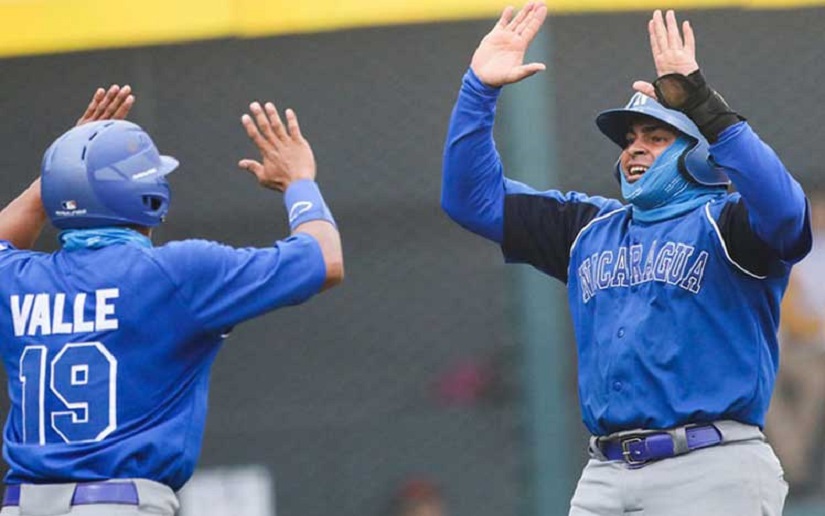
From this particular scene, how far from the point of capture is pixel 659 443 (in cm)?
420

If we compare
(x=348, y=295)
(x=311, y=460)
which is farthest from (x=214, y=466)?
(x=348, y=295)

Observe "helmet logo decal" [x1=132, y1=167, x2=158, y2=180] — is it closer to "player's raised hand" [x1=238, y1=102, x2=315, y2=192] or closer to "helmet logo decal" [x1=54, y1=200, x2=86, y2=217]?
"helmet logo decal" [x1=54, y1=200, x2=86, y2=217]

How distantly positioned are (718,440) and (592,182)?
2.40 m

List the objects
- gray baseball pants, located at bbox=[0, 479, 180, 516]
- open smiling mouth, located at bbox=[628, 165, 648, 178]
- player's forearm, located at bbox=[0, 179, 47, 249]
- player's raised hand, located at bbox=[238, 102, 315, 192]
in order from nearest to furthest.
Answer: gray baseball pants, located at bbox=[0, 479, 180, 516], player's raised hand, located at bbox=[238, 102, 315, 192], open smiling mouth, located at bbox=[628, 165, 648, 178], player's forearm, located at bbox=[0, 179, 47, 249]

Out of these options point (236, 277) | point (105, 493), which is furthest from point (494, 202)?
point (105, 493)

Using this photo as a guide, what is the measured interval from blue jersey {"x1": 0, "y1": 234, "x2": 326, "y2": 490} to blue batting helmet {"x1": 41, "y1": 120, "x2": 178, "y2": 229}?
0.10 meters

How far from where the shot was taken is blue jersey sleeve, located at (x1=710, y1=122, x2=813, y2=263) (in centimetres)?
404

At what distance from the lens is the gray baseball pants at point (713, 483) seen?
13.7ft

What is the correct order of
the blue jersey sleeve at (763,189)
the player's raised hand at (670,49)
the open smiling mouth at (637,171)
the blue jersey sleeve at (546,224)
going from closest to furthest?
the blue jersey sleeve at (763,189), the player's raised hand at (670,49), the open smiling mouth at (637,171), the blue jersey sleeve at (546,224)

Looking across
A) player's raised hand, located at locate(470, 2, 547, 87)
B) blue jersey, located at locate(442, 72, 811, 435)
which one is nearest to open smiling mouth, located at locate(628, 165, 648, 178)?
blue jersey, located at locate(442, 72, 811, 435)

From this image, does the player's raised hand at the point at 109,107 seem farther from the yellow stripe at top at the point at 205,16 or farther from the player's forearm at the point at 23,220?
the yellow stripe at top at the point at 205,16

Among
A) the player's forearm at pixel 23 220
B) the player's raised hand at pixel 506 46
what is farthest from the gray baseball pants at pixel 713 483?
the player's forearm at pixel 23 220

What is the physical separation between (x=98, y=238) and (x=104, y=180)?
0.14m

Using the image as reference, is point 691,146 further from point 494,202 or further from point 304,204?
point 304,204
